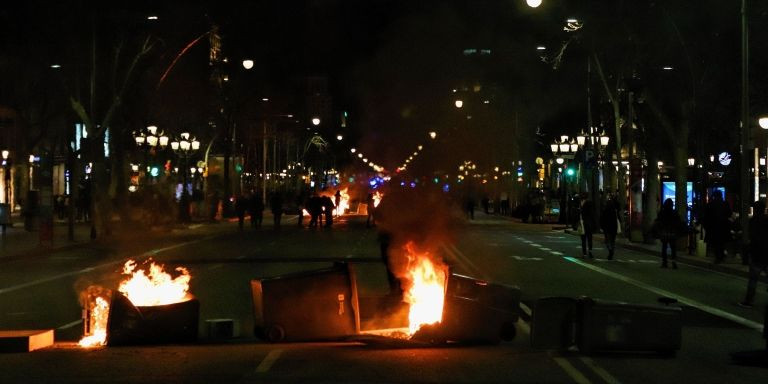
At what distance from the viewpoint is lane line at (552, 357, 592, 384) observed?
34.8 ft

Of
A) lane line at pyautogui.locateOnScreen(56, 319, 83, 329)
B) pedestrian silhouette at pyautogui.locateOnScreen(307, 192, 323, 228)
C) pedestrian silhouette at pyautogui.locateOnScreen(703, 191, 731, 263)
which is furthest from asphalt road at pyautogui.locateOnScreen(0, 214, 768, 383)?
pedestrian silhouette at pyautogui.locateOnScreen(307, 192, 323, 228)

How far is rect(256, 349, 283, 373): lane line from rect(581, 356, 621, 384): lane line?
3.55 metres

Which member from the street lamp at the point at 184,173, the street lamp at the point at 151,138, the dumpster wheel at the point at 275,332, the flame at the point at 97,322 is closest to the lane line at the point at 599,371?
the dumpster wheel at the point at 275,332

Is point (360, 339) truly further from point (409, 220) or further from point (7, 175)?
point (7, 175)

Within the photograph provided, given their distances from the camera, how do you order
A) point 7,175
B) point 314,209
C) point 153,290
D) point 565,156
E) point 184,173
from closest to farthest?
point 153,290, point 314,209, point 184,173, point 565,156, point 7,175

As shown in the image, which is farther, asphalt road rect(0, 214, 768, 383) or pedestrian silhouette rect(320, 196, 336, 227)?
pedestrian silhouette rect(320, 196, 336, 227)

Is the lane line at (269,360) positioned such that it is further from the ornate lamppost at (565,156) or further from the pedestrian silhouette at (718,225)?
the ornate lamppost at (565,156)

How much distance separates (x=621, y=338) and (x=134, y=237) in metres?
34.8

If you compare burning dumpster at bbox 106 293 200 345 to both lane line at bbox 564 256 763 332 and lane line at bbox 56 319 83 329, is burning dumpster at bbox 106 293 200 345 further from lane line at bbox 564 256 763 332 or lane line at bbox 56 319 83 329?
lane line at bbox 564 256 763 332

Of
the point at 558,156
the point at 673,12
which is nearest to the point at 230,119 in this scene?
the point at 558,156

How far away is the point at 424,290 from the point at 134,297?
3829 mm

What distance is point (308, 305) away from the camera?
12.7 meters

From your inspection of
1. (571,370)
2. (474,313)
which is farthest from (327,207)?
(571,370)

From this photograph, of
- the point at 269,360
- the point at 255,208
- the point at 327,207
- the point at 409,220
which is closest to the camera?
the point at 269,360
